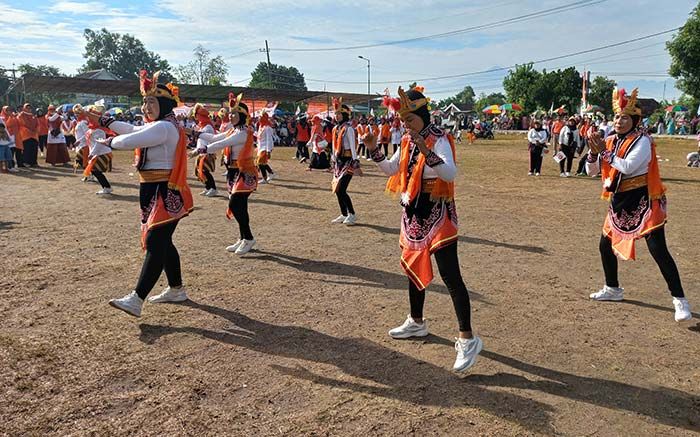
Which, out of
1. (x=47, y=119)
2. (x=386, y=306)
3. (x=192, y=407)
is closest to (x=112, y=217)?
(x=386, y=306)

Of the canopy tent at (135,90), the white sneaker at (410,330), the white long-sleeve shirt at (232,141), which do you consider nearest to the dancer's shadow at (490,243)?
the white long-sleeve shirt at (232,141)

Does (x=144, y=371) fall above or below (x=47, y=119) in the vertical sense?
below

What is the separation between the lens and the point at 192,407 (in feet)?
11.0

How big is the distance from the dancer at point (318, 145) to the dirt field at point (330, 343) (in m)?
6.56

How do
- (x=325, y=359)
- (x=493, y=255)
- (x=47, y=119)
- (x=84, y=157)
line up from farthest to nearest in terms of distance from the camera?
(x=47, y=119) < (x=84, y=157) < (x=493, y=255) < (x=325, y=359)

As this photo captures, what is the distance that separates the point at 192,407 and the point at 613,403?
2.69 meters

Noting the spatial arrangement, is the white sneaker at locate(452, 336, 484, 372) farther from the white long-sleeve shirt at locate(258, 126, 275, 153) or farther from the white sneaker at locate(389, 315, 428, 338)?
the white long-sleeve shirt at locate(258, 126, 275, 153)

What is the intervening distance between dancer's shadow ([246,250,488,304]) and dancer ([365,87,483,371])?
155 centimetres

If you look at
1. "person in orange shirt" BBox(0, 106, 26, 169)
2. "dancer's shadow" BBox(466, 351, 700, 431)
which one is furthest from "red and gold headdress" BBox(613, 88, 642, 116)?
"person in orange shirt" BBox(0, 106, 26, 169)

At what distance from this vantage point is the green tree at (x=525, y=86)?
54.7 metres

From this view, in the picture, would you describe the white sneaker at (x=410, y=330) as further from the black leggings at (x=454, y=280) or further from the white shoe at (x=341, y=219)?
the white shoe at (x=341, y=219)

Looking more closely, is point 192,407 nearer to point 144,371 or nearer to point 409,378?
point 144,371

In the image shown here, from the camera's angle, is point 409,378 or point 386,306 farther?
point 386,306

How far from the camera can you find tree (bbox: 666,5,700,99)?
3744 cm
